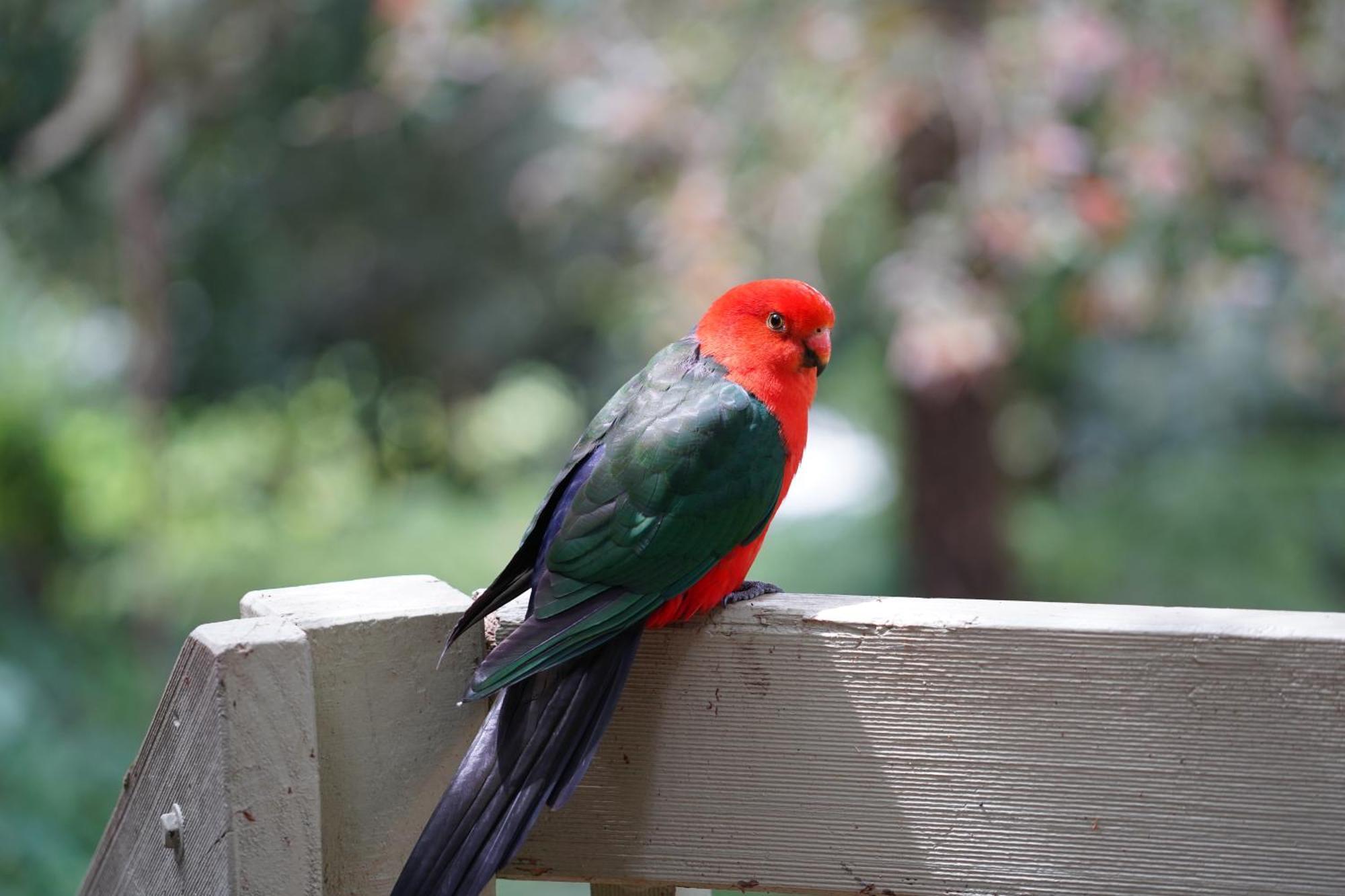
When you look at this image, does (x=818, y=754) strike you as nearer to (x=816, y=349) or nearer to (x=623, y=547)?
(x=623, y=547)

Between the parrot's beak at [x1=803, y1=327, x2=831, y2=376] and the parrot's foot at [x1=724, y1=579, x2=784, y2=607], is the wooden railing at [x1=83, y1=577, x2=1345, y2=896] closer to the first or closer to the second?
the parrot's foot at [x1=724, y1=579, x2=784, y2=607]

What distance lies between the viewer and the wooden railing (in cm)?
119

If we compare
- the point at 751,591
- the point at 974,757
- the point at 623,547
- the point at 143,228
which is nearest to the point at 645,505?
the point at 623,547

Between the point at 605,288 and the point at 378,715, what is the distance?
6598 millimetres

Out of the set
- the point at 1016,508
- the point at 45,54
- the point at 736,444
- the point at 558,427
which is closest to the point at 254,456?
the point at 558,427

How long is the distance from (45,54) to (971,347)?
14.9ft

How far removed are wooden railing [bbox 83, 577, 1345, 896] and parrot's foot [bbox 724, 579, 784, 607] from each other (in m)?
0.22

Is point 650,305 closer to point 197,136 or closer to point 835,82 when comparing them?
point 835,82

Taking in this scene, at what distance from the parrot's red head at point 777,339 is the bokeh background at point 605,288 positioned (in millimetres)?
2036

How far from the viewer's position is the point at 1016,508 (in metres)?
7.84

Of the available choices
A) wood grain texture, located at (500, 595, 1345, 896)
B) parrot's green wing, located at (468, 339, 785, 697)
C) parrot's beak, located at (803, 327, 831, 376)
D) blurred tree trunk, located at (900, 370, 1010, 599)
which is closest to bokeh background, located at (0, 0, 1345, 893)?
blurred tree trunk, located at (900, 370, 1010, 599)

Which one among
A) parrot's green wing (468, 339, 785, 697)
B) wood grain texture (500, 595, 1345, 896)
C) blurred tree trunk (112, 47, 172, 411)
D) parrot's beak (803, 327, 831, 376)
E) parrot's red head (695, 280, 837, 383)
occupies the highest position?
blurred tree trunk (112, 47, 172, 411)

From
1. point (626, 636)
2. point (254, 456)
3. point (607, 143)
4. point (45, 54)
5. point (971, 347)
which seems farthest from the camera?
point (254, 456)

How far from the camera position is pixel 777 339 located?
6.30 feet
